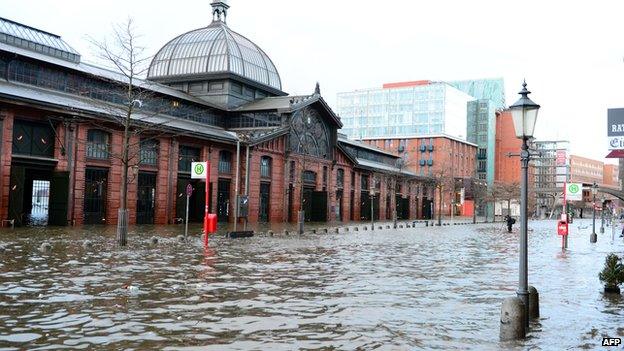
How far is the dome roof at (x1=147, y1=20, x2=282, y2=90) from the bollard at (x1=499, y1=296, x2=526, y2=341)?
55.3 m

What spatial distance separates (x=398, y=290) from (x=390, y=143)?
121 metres

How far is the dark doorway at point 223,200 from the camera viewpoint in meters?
52.8

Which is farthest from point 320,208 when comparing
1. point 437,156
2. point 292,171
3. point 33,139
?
point 437,156

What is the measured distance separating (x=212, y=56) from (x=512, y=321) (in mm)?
57582

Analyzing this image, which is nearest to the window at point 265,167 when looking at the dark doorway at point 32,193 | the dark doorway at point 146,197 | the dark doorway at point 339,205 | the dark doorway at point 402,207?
the dark doorway at point 146,197

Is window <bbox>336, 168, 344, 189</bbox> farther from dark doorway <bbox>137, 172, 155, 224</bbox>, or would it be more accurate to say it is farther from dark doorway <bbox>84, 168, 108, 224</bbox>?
dark doorway <bbox>84, 168, 108, 224</bbox>

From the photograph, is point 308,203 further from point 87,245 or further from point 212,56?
point 87,245

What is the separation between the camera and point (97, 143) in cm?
4056

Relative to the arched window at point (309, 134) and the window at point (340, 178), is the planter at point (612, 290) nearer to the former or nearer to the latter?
the arched window at point (309, 134)

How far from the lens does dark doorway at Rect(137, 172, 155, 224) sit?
44.2 m

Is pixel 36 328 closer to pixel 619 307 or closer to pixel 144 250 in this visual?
pixel 619 307

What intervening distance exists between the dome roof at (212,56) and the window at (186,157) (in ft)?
47.8

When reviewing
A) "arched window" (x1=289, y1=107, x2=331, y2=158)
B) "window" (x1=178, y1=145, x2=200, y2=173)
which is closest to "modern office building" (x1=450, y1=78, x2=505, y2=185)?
"arched window" (x1=289, y1=107, x2=331, y2=158)

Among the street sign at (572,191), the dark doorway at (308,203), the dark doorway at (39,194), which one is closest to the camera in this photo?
the street sign at (572,191)
